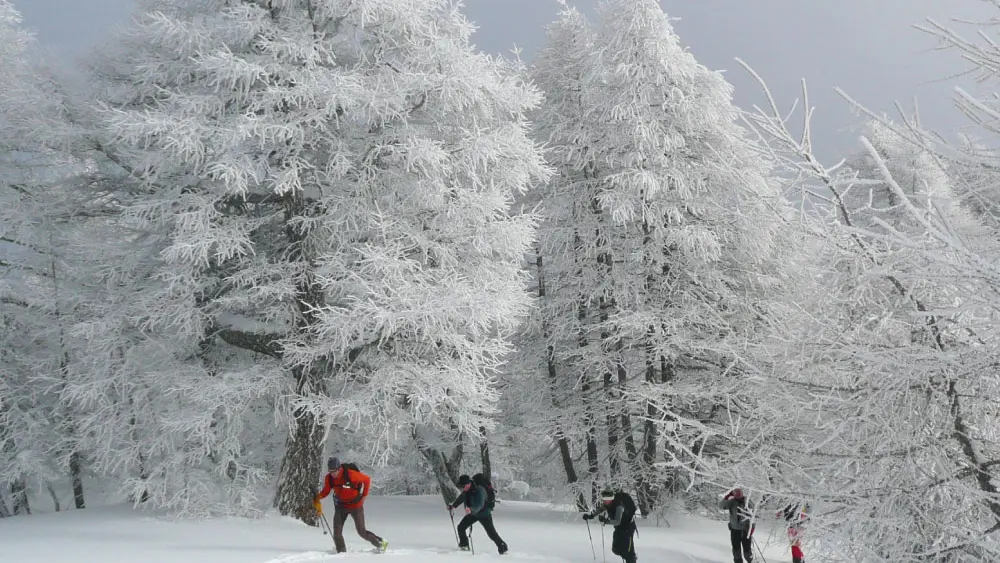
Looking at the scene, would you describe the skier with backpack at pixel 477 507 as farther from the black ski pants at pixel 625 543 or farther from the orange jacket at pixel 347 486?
the black ski pants at pixel 625 543

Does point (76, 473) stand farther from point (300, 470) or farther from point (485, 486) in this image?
point (485, 486)

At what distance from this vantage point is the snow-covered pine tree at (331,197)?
1068 cm

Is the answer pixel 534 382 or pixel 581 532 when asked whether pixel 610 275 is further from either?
pixel 581 532

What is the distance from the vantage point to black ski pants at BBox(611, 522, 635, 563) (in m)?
10.1

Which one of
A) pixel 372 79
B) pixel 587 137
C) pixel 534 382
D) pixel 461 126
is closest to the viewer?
pixel 372 79

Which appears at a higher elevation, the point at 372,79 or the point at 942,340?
the point at 372,79

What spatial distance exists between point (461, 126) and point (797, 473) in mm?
8342

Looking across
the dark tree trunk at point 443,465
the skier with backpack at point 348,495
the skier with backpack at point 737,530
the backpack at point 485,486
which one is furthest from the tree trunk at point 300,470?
the skier with backpack at point 737,530

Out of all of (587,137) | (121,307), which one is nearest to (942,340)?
(587,137)

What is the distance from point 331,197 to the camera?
38.3 ft

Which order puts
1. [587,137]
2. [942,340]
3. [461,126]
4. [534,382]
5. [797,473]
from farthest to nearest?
[534,382]
[587,137]
[461,126]
[797,473]
[942,340]

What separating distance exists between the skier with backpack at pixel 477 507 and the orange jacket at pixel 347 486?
Answer: 147cm

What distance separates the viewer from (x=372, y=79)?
456 inches

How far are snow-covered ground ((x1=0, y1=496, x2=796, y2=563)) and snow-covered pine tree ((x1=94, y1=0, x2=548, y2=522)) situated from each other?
1495 mm
